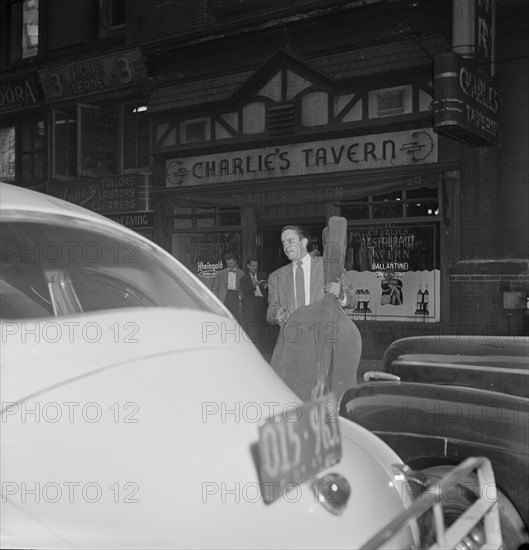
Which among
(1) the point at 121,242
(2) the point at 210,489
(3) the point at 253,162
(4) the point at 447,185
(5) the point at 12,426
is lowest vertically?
(2) the point at 210,489

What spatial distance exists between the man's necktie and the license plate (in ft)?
11.3

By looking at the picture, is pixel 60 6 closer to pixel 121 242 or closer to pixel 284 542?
pixel 121 242

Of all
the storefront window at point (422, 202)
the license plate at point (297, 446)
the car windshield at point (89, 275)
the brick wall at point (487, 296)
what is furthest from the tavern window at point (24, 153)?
the license plate at point (297, 446)

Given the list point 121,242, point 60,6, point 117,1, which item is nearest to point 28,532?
point 121,242

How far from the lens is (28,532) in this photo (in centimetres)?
183

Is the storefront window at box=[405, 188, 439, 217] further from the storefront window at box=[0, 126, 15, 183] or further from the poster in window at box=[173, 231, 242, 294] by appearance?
the storefront window at box=[0, 126, 15, 183]

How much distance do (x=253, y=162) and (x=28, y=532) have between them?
10.6 meters

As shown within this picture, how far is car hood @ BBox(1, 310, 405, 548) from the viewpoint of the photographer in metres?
1.89

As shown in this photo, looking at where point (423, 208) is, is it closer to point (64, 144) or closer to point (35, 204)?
point (64, 144)

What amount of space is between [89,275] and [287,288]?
9.92 feet

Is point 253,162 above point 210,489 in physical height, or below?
above

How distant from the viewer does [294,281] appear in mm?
5832

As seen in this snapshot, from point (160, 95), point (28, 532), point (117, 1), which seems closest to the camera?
point (28, 532)

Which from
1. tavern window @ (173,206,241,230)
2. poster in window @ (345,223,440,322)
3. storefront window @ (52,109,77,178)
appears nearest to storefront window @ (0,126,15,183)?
storefront window @ (52,109,77,178)
